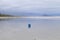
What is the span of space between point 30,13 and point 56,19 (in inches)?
16.3

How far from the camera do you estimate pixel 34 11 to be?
63.2 inches

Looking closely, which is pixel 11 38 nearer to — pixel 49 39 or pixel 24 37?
pixel 24 37

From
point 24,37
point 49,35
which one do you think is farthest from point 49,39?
point 24,37

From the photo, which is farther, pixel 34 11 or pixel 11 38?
pixel 34 11

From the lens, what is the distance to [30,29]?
1578 mm

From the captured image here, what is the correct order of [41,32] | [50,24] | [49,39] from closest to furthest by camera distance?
[49,39]
[41,32]
[50,24]

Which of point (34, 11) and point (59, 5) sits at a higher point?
point (59, 5)

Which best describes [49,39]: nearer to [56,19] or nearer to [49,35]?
[49,35]

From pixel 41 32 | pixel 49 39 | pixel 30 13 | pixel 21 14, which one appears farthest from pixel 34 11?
pixel 49 39

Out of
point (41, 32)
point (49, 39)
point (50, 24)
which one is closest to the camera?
point (49, 39)

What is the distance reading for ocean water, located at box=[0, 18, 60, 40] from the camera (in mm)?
1468

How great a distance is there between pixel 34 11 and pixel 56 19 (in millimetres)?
374

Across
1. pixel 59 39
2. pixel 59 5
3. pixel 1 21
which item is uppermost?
pixel 59 5

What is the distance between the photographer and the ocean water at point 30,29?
4.82 ft
